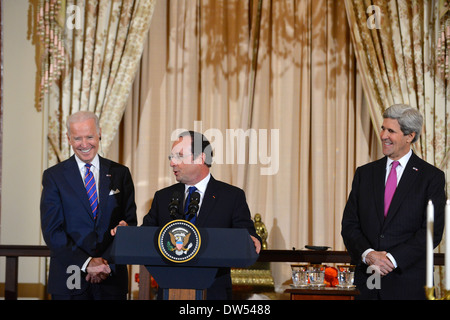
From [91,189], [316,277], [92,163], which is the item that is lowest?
[316,277]

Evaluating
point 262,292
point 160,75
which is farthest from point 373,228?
point 160,75

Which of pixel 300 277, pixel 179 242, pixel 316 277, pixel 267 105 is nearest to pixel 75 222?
pixel 179 242

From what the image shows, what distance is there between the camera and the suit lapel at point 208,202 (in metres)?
3.11

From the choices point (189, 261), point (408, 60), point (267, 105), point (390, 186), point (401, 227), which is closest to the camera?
point (189, 261)

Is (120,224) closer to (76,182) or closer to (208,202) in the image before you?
(76,182)

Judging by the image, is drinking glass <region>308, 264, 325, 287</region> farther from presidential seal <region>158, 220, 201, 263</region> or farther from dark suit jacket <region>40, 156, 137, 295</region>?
presidential seal <region>158, 220, 201, 263</region>

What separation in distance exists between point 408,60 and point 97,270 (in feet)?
10.5

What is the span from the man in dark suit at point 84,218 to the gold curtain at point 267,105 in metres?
1.94

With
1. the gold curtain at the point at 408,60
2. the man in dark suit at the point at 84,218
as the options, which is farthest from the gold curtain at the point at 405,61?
the man in dark suit at the point at 84,218

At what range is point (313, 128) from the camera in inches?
213

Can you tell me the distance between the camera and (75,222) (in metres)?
3.29

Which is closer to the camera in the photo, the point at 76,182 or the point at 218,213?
the point at 218,213

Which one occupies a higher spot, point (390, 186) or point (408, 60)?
point (408, 60)
